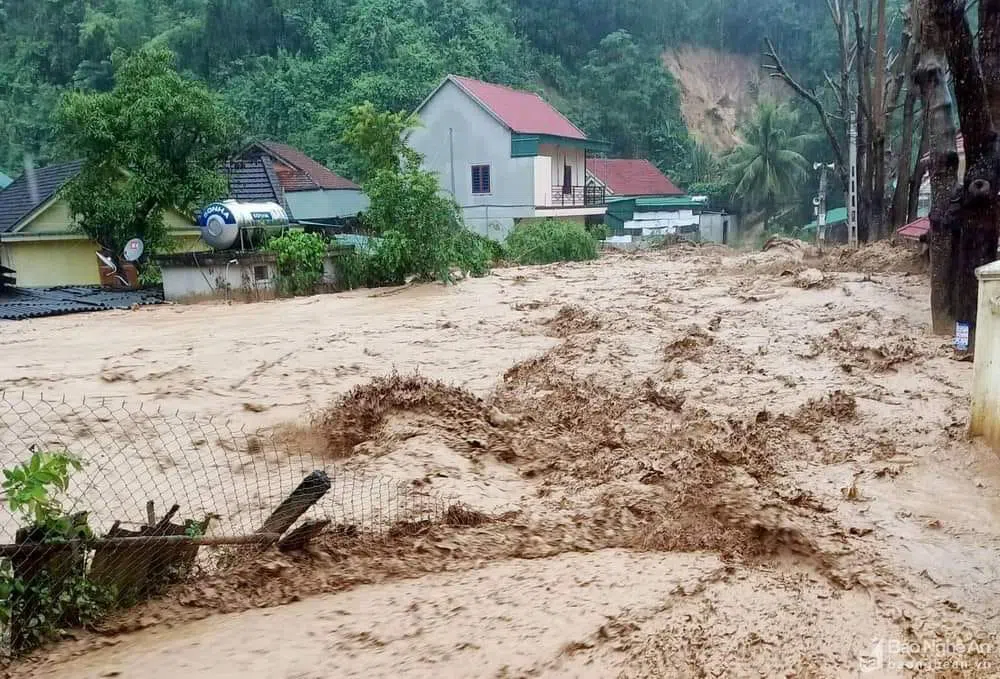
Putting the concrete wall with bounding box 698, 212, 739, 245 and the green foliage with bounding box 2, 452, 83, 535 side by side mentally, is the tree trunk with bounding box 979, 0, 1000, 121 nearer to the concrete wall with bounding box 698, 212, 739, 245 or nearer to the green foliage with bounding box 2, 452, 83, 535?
the green foliage with bounding box 2, 452, 83, 535

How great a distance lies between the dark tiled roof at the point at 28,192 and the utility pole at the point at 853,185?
1891 centimetres

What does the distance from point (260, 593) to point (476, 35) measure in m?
38.1

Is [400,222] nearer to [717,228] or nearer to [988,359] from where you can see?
[988,359]

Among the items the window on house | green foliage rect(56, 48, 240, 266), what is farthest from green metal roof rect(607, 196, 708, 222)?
green foliage rect(56, 48, 240, 266)

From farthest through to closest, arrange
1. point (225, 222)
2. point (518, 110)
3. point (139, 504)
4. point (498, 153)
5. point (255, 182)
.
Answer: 1. point (518, 110)
2. point (498, 153)
3. point (255, 182)
4. point (225, 222)
5. point (139, 504)

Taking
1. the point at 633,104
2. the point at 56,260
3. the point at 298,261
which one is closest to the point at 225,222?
the point at 298,261

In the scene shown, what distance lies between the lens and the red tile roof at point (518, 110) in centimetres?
2988

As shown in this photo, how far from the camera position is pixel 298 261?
17.3 m

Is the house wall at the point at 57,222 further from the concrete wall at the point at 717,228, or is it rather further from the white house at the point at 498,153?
the concrete wall at the point at 717,228

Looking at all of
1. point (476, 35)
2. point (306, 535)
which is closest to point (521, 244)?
point (476, 35)

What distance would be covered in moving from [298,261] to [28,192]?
1023cm

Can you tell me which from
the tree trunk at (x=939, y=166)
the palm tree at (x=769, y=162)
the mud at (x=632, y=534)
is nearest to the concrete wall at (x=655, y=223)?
the palm tree at (x=769, y=162)

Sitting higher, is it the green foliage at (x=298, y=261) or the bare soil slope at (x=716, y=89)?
the bare soil slope at (x=716, y=89)

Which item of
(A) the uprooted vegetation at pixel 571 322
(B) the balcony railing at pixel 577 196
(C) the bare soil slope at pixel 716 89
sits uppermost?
(C) the bare soil slope at pixel 716 89
